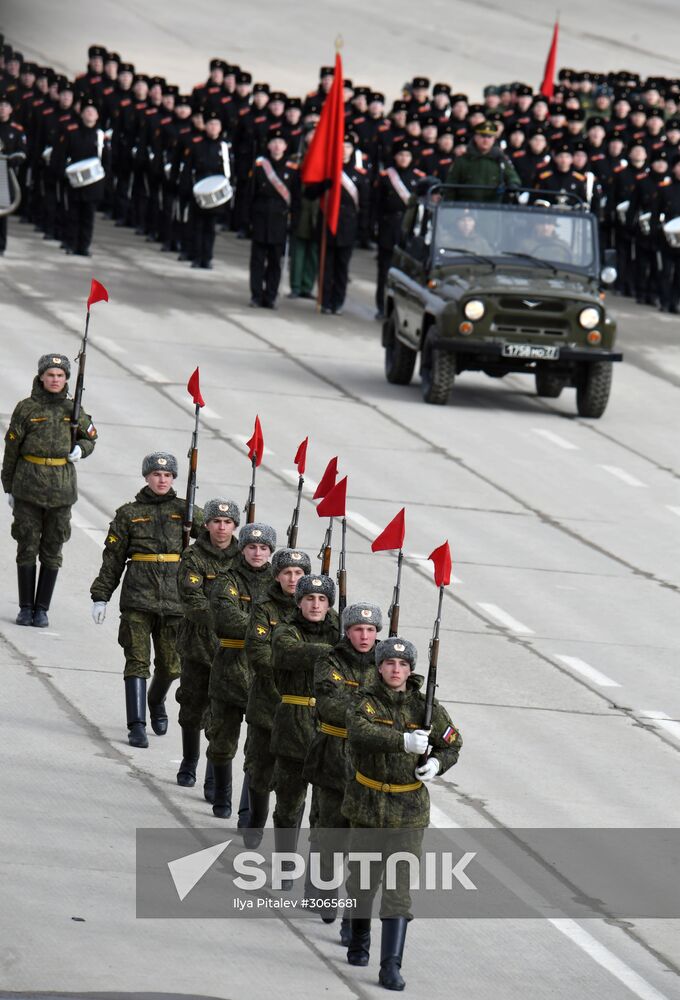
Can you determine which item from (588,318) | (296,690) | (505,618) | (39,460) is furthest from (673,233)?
(296,690)

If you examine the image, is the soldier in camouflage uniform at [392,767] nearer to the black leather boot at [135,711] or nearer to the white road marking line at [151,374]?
the black leather boot at [135,711]

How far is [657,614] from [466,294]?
6.71m

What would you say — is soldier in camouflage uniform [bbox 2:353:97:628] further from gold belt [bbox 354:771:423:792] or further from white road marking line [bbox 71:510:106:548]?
gold belt [bbox 354:771:423:792]

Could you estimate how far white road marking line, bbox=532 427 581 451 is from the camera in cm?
2328

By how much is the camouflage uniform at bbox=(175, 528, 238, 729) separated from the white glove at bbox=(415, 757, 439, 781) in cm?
265

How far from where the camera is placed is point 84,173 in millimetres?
30953

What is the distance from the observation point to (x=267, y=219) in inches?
1129

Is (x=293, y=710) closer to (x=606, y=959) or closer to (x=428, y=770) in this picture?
(x=428, y=770)


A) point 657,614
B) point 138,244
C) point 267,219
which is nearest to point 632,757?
point 657,614

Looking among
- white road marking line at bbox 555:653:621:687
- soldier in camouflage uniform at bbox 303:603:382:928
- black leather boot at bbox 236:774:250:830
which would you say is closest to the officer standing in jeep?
white road marking line at bbox 555:653:621:687

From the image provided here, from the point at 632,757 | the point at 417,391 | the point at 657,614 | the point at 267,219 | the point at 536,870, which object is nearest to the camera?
the point at 536,870

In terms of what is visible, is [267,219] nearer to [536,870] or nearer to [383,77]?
[536,870]

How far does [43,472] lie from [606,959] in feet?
20.5

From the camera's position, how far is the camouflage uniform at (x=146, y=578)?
1359cm
